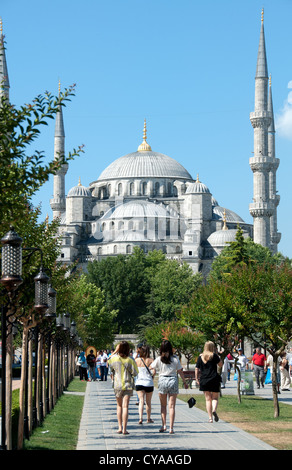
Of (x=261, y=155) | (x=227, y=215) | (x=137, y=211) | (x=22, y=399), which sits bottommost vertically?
(x=22, y=399)

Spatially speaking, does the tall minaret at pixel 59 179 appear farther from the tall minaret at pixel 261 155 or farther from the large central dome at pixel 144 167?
the tall minaret at pixel 261 155

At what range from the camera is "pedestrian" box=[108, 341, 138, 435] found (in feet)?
44.9

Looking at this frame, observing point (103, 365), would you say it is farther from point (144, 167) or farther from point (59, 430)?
point (144, 167)

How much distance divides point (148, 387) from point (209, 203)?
92748 mm

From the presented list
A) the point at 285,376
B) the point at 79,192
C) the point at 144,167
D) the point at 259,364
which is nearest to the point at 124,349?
the point at 259,364

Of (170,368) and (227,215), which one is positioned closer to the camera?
(170,368)

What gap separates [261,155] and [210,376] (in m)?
71.5

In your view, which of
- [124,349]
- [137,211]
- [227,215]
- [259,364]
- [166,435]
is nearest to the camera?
[166,435]

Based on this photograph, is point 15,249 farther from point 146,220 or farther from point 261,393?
point 146,220

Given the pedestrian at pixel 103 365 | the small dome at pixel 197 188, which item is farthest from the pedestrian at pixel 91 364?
the small dome at pixel 197 188

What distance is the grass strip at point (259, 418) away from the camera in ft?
43.0

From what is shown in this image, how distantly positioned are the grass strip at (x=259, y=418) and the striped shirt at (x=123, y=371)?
1850 millimetres

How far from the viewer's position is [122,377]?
1379cm

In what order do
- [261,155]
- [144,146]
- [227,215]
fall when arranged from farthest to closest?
[144,146], [227,215], [261,155]
